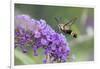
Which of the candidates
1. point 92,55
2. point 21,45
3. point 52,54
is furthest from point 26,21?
point 92,55

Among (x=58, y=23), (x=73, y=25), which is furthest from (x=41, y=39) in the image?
(x=73, y=25)

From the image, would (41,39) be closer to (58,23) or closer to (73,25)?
(58,23)

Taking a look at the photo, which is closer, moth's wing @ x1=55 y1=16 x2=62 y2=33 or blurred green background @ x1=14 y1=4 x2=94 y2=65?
blurred green background @ x1=14 y1=4 x2=94 y2=65

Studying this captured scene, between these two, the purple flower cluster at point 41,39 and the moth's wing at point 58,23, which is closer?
the purple flower cluster at point 41,39

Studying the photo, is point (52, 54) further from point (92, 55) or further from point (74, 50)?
point (92, 55)
